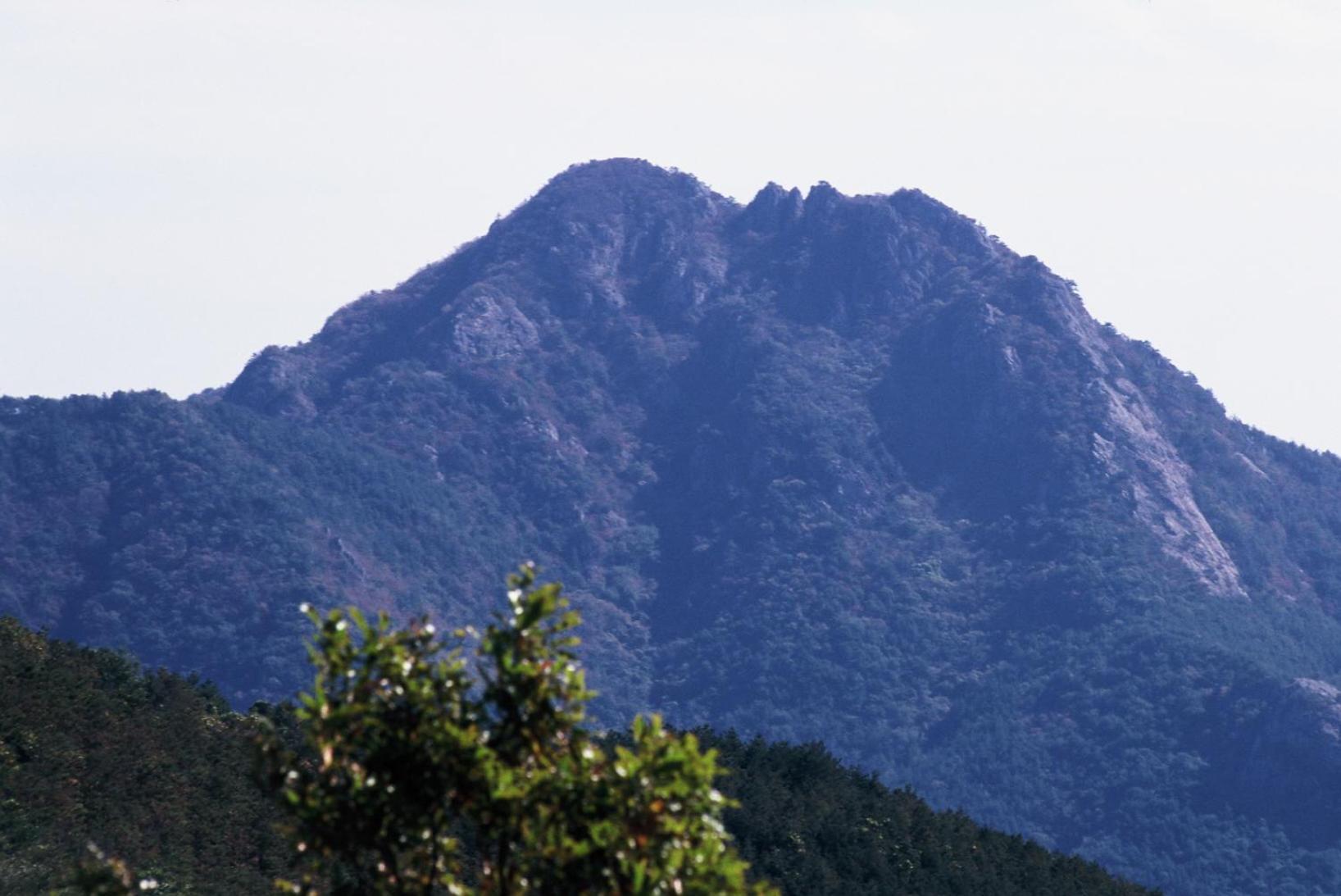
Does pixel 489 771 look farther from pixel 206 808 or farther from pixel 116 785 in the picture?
pixel 116 785

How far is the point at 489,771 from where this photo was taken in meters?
15.1

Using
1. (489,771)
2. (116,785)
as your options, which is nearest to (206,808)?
(116,785)

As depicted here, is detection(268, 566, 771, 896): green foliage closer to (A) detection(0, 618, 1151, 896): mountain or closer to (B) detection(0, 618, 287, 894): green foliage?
(A) detection(0, 618, 1151, 896): mountain

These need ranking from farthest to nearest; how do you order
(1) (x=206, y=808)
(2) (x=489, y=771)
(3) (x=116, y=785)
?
(1) (x=206, y=808) → (3) (x=116, y=785) → (2) (x=489, y=771)

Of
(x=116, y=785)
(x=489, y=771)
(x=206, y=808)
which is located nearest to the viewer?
(x=489, y=771)

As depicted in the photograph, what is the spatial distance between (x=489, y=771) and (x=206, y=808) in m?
41.7

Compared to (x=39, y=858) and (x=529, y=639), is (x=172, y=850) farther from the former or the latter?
(x=529, y=639)

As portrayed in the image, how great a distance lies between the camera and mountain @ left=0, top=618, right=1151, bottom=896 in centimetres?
4922

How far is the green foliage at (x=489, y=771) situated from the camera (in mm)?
14828

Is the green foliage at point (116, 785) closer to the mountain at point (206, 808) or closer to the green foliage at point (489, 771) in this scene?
the mountain at point (206, 808)

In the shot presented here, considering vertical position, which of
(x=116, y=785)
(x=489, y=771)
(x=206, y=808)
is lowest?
(x=489, y=771)

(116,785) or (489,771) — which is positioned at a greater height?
(116,785)

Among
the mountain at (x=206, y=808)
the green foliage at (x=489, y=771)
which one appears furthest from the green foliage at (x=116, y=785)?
the green foliage at (x=489, y=771)

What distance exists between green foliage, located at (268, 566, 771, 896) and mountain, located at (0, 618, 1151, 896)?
23.3 m
